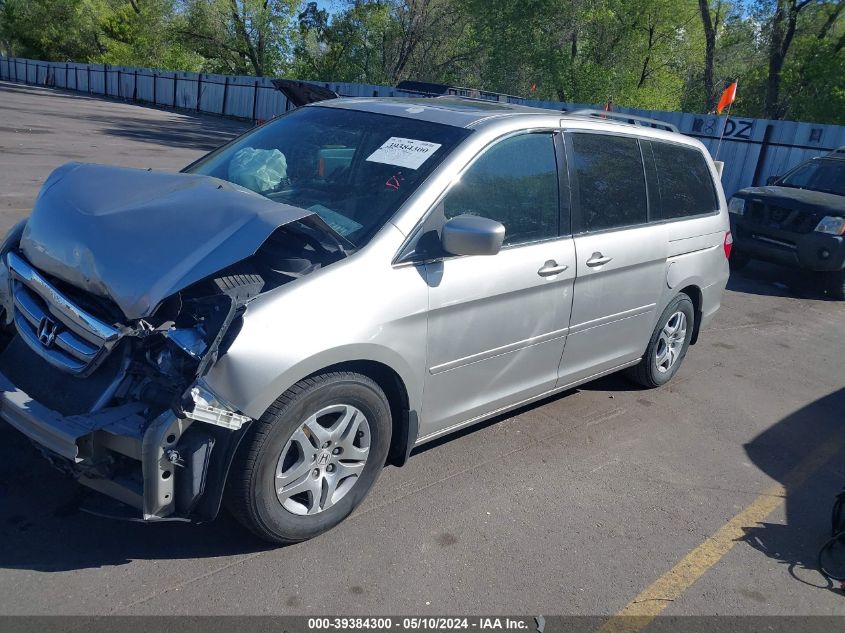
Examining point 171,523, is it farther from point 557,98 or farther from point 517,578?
point 557,98

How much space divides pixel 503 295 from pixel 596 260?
33.6 inches

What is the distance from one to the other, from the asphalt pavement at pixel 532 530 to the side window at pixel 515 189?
4.53 ft

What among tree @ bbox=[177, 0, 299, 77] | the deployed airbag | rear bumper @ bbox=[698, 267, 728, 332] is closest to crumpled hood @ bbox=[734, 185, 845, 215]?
rear bumper @ bbox=[698, 267, 728, 332]

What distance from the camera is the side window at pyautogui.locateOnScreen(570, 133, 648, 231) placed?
14.2 feet

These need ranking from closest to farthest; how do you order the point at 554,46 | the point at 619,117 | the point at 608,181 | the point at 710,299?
the point at 608,181 → the point at 619,117 → the point at 710,299 → the point at 554,46

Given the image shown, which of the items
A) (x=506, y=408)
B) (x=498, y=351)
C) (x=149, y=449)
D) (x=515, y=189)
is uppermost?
(x=515, y=189)

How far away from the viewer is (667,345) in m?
5.54

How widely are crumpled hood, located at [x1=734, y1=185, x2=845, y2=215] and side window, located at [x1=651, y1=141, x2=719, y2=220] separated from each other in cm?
481

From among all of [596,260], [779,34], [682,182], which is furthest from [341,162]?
[779,34]

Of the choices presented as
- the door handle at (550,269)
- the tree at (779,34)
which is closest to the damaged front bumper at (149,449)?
the door handle at (550,269)

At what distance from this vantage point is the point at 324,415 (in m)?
3.18

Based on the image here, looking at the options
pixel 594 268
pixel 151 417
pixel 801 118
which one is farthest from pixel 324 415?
pixel 801 118

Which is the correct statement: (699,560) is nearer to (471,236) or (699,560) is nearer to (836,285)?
(471,236)

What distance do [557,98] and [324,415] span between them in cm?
3172
